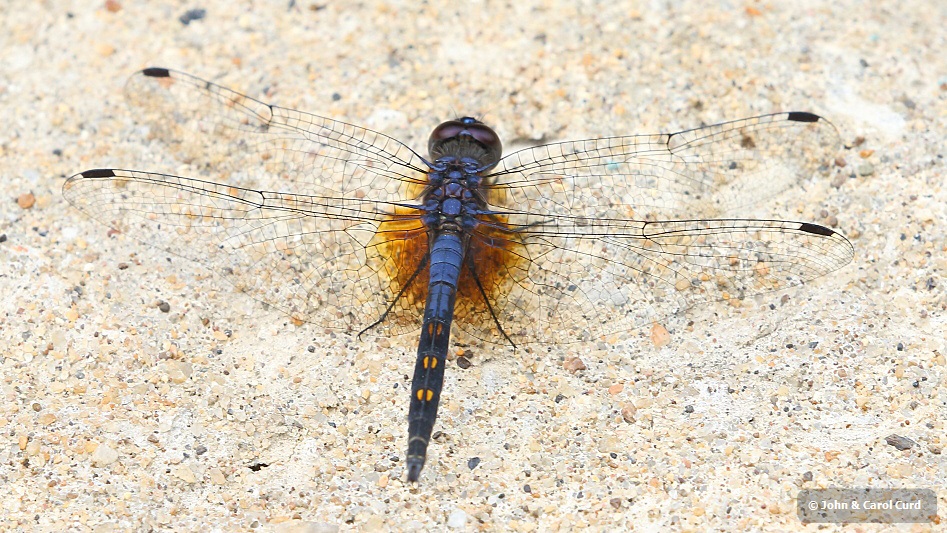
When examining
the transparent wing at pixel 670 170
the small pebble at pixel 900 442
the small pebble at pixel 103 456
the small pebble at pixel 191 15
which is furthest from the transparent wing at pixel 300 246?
the small pebble at pixel 900 442

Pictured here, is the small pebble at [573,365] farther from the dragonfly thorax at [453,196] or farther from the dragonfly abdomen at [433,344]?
the dragonfly thorax at [453,196]

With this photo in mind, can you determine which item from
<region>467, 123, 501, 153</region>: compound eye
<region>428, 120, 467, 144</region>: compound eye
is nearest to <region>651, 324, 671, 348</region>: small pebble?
<region>467, 123, 501, 153</region>: compound eye

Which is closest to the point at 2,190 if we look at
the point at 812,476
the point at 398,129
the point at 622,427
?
the point at 398,129

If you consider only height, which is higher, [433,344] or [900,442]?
[433,344]

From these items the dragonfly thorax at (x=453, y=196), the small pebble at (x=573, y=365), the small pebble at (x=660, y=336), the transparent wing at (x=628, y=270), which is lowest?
the small pebble at (x=573, y=365)

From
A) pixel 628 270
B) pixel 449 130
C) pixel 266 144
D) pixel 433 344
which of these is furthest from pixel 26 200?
pixel 628 270

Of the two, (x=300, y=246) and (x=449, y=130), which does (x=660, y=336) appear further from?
(x=300, y=246)

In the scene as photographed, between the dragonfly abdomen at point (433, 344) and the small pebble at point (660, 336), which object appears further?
the small pebble at point (660, 336)
